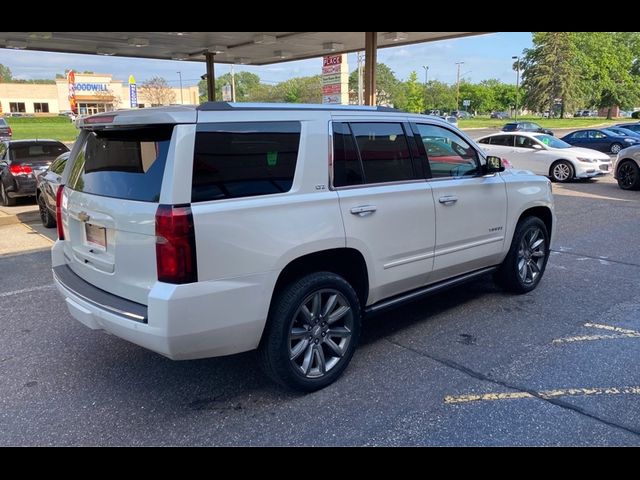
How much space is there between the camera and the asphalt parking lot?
3.21m

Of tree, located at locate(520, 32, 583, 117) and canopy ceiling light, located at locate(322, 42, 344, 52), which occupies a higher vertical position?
tree, located at locate(520, 32, 583, 117)

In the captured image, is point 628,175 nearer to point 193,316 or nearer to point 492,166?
point 492,166

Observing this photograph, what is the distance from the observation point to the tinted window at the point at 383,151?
4082 millimetres

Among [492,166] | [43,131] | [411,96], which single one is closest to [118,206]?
[492,166]

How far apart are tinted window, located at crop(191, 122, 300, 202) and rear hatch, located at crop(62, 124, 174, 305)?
22 centimetres

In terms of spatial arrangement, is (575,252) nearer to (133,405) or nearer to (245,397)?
(245,397)

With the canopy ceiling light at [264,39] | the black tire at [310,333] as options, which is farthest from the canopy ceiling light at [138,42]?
the black tire at [310,333]

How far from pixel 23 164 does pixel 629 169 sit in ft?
47.6

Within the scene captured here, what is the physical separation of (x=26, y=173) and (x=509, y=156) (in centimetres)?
1353

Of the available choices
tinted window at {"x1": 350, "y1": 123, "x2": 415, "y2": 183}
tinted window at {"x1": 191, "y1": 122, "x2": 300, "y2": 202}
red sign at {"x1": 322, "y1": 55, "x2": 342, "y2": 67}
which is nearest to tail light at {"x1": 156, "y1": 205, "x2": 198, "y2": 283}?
tinted window at {"x1": 191, "y1": 122, "x2": 300, "y2": 202}

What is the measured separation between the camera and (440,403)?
3.53m

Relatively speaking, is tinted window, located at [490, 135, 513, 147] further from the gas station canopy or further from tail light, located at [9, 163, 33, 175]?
tail light, located at [9, 163, 33, 175]

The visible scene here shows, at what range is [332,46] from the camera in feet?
54.0
